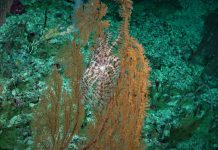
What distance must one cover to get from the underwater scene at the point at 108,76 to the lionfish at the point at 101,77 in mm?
11

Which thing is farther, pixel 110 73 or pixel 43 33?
pixel 43 33

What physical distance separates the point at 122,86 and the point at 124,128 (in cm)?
42

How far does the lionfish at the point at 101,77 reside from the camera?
10.7 feet

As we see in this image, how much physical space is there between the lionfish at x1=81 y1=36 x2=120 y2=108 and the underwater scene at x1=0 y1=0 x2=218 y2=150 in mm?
11

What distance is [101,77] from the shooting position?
3.36m

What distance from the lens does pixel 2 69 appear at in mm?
6527

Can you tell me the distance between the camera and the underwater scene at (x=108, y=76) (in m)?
3.20

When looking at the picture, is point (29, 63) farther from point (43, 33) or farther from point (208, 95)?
point (208, 95)

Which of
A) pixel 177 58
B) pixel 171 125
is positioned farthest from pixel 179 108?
pixel 177 58

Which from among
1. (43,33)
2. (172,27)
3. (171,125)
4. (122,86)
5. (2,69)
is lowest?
(171,125)

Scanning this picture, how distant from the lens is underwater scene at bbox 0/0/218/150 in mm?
→ 3197

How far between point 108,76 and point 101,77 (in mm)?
79

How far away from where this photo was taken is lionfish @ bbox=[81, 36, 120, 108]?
3.25 meters

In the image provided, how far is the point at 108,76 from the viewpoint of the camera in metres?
3.34
